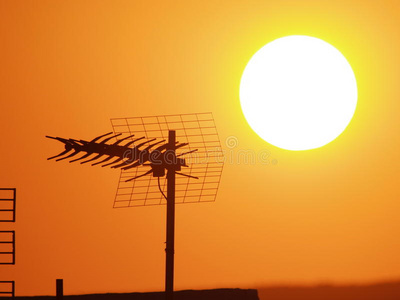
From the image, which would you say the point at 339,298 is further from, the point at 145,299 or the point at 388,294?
the point at 145,299

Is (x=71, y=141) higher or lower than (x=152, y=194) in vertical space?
higher

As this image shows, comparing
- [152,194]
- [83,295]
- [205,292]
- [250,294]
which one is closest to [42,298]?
[83,295]

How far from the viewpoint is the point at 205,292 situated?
7.05m

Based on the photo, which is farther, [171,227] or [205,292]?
[205,292]

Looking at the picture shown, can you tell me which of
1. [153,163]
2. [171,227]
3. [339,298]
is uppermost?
[153,163]

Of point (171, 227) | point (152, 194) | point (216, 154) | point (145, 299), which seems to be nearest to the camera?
point (171, 227)

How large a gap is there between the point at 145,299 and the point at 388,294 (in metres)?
2.58

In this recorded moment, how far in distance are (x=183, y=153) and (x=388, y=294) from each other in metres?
3.71

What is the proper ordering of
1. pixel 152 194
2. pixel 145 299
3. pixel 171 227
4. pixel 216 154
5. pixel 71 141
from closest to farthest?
1. pixel 171 227
2. pixel 71 141
3. pixel 152 194
4. pixel 216 154
5. pixel 145 299

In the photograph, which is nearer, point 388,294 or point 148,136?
point 148,136

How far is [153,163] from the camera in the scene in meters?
4.36

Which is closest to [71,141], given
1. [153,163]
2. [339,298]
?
[153,163]

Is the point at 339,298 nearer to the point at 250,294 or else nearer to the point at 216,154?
the point at 250,294

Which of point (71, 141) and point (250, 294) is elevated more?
point (71, 141)
